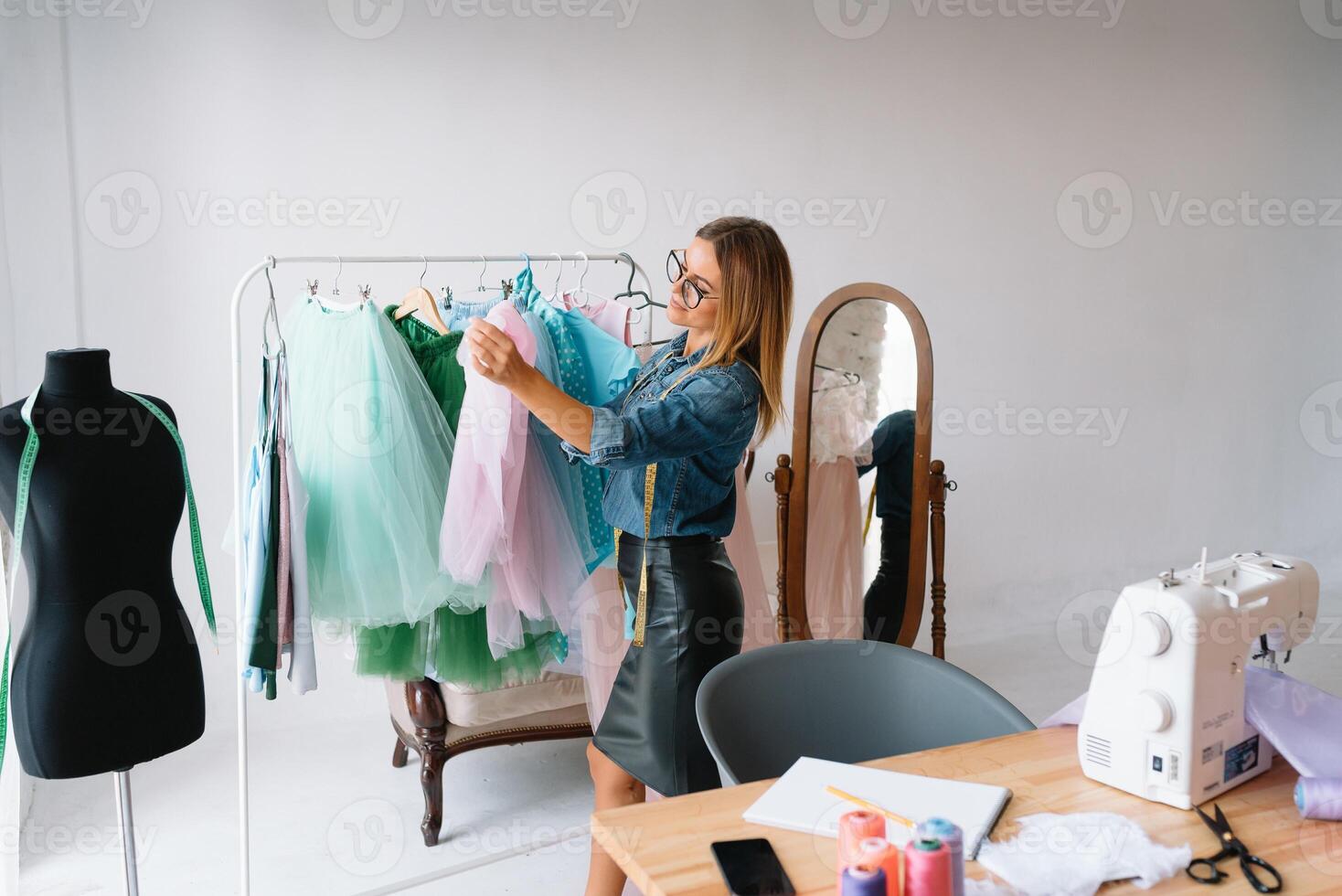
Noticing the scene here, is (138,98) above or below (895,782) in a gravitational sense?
above

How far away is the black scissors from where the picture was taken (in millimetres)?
1347

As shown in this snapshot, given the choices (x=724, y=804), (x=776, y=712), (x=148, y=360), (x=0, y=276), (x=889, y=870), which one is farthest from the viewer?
(x=148, y=360)

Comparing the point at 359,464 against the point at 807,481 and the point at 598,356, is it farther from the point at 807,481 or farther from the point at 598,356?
the point at 807,481

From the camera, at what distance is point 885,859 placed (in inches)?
47.3

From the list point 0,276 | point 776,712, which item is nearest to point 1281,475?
point 776,712

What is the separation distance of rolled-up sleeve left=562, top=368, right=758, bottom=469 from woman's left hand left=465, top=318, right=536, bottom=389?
0.52 ft

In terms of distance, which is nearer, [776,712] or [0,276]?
[776,712]

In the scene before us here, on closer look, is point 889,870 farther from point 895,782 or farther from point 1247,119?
point 1247,119

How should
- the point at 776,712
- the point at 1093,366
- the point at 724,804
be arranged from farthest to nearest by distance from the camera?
the point at 1093,366 < the point at 776,712 < the point at 724,804

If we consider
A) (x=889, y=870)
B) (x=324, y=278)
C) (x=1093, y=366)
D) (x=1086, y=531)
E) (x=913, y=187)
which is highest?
(x=913, y=187)

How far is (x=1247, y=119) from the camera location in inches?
210

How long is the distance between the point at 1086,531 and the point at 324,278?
3546mm

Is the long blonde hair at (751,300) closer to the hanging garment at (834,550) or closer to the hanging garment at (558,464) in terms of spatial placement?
the hanging garment at (558,464)

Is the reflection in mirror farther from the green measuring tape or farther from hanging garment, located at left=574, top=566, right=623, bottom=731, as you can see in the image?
the green measuring tape
